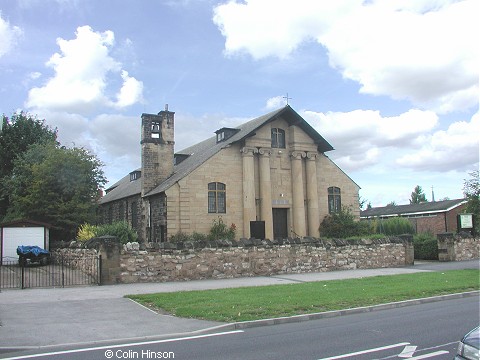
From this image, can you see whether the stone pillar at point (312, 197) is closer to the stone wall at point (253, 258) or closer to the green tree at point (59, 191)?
the stone wall at point (253, 258)

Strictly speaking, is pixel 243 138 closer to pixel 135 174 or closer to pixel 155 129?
pixel 155 129

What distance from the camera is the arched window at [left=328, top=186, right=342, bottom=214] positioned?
37531 mm

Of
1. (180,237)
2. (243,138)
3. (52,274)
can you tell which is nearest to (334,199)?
(243,138)

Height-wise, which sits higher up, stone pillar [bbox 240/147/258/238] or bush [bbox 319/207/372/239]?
stone pillar [bbox 240/147/258/238]

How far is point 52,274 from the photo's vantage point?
2120cm

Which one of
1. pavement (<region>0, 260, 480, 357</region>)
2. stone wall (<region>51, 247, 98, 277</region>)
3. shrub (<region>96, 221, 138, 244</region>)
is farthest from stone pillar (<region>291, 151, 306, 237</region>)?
pavement (<region>0, 260, 480, 357</region>)

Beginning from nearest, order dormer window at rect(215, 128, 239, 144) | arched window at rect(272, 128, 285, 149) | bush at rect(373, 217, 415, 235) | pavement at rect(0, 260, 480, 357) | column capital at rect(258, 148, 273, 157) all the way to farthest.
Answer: pavement at rect(0, 260, 480, 357), column capital at rect(258, 148, 273, 157), arched window at rect(272, 128, 285, 149), dormer window at rect(215, 128, 239, 144), bush at rect(373, 217, 415, 235)

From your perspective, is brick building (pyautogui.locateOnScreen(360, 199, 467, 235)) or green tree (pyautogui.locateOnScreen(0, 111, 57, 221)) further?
brick building (pyautogui.locateOnScreen(360, 199, 467, 235))

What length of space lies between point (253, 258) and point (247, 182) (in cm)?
1098

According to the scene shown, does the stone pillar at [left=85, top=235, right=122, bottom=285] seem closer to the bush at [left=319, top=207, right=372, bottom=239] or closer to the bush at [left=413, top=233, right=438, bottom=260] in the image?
the bush at [left=319, top=207, right=372, bottom=239]

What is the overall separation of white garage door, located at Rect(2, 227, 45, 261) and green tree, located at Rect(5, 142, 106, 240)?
10.1ft

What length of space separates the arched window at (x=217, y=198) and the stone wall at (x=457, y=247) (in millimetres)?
14171

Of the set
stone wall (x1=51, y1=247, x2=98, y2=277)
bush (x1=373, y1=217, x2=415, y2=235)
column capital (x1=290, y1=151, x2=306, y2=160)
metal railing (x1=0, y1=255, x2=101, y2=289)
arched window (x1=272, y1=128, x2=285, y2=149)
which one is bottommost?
metal railing (x1=0, y1=255, x2=101, y2=289)

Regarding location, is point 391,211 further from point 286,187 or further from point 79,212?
point 79,212
